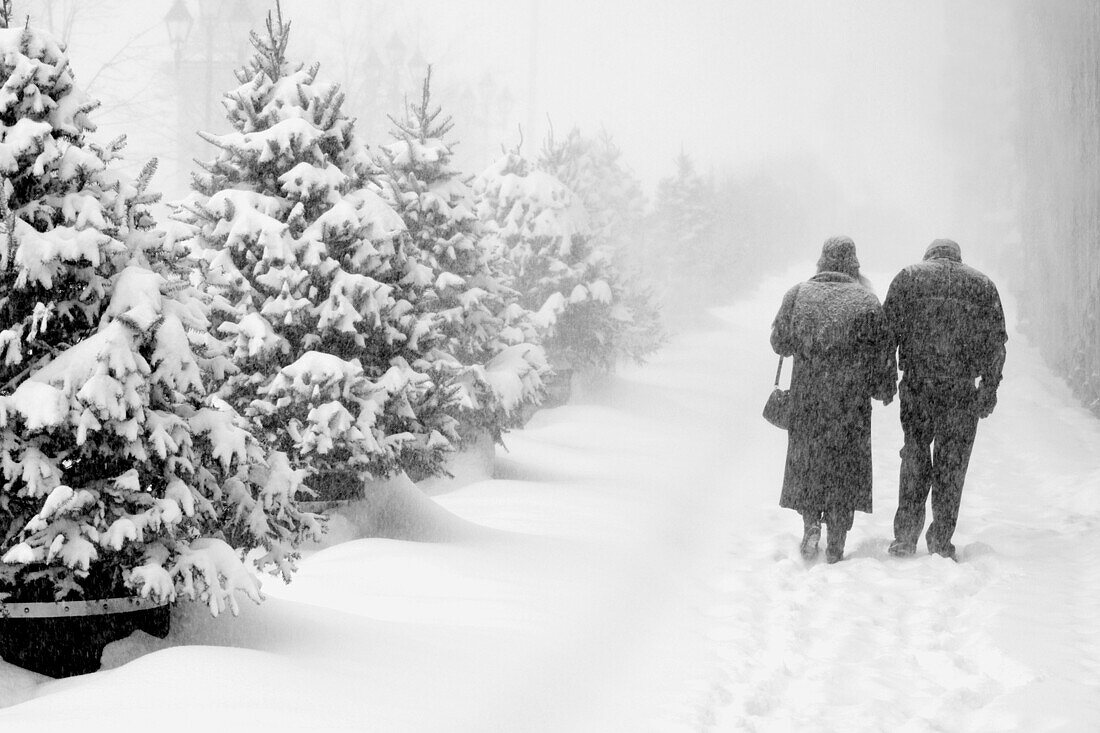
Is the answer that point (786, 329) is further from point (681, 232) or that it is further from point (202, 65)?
point (202, 65)

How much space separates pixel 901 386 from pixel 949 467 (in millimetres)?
653

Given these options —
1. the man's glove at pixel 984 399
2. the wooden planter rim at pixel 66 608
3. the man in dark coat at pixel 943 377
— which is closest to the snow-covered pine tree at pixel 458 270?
the man in dark coat at pixel 943 377

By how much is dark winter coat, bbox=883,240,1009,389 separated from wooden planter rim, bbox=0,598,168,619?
5.34m

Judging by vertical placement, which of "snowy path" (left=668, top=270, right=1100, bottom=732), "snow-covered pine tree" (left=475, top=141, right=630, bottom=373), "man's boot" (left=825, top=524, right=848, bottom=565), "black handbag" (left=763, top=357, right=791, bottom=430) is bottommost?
"snowy path" (left=668, top=270, right=1100, bottom=732)

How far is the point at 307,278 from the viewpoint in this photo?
7.52 m

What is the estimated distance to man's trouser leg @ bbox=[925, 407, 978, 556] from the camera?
286 inches

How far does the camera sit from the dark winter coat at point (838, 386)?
7328 millimetres

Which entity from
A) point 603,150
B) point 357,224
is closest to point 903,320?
point 357,224

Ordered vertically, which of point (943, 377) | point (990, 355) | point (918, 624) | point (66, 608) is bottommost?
point (918, 624)

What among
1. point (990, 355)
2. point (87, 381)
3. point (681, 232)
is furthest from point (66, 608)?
point (681, 232)

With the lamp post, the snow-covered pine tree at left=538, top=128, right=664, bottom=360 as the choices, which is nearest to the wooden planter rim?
the snow-covered pine tree at left=538, top=128, right=664, bottom=360

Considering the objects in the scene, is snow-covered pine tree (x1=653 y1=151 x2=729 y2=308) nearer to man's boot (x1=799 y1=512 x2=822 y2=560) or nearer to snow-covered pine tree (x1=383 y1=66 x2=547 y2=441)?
snow-covered pine tree (x1=383 y1=66 x2=547 y2=441)

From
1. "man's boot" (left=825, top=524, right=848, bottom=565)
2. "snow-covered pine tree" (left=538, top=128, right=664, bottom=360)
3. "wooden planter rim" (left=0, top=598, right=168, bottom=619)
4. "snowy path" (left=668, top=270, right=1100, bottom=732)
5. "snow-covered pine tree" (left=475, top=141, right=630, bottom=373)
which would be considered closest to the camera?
"wooden planter rim" (left=0, top=598, right=168, bottom=619)

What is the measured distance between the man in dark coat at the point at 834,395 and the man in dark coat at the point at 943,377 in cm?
22
